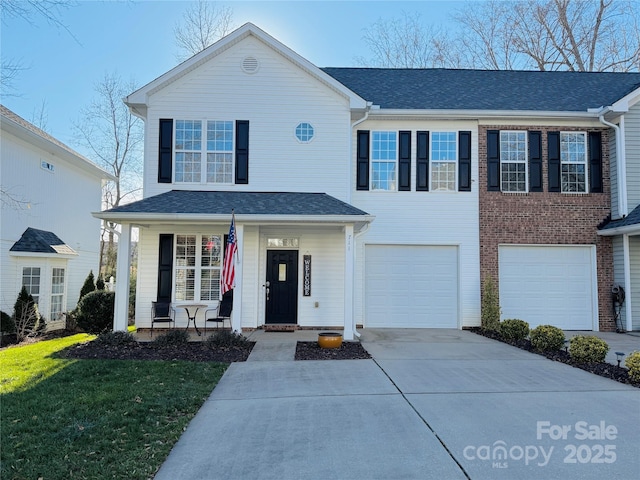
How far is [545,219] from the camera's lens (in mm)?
12094

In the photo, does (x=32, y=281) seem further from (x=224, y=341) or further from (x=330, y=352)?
(x=330, y=352)

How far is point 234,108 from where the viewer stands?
1147cm

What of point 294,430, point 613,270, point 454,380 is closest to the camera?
point 294,430

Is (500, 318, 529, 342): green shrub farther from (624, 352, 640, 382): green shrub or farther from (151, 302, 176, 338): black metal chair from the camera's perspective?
(151, 302, 176, 338): black metal chair

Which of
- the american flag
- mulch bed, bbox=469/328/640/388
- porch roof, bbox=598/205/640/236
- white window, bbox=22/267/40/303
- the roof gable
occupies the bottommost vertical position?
mulch bed, bbox=469/328/640/388

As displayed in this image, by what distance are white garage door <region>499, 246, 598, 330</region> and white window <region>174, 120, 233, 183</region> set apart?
8.26 meters

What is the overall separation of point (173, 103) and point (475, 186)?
879 centimetres

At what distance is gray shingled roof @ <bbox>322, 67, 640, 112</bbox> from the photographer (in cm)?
1242

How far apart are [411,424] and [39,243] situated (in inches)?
499

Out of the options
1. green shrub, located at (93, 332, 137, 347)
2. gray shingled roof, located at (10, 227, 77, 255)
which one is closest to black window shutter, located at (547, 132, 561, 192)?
green shrub, located at (93, 332, 137, 347)

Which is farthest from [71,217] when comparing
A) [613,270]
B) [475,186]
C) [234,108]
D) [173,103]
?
[613,270]

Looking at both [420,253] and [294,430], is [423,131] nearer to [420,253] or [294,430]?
[420,253]

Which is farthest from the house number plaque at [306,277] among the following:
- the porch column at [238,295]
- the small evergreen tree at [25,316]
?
the small evergreen tree at [25,316]

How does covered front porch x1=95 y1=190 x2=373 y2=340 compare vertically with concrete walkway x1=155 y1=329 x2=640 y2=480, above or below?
above
